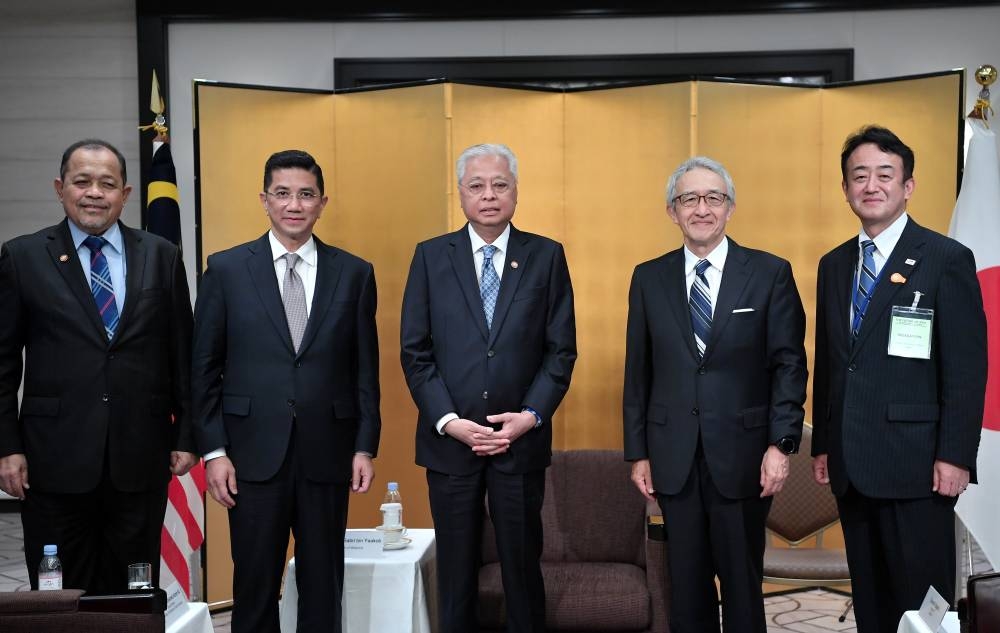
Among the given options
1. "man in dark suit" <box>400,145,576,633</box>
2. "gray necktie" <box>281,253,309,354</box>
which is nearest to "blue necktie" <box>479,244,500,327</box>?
"man in dark suit" <box>400,145,576,633</box>

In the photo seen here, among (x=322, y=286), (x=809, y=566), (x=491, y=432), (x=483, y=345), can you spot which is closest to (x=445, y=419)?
(x=491, y=432)

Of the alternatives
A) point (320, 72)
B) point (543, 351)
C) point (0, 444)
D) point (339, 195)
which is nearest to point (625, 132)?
point (339, 195)

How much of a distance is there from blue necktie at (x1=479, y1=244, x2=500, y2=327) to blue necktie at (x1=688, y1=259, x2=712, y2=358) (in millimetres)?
608

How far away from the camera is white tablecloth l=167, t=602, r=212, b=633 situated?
92.3 inches

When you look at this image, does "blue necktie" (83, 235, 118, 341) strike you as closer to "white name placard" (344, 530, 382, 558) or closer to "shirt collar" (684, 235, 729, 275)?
"white name placard" (344, 530, 382, 558)

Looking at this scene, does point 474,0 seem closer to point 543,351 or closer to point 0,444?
point 543,351

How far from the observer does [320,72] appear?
5895 millimetres

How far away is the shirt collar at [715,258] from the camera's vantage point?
10.1 ft

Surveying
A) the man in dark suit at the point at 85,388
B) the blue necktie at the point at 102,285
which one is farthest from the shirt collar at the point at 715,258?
the blue necktie at the point at 102,285

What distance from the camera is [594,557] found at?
151 inches

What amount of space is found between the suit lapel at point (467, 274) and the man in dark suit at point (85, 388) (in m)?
0.91

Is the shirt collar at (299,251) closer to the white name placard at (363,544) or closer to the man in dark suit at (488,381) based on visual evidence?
the man in dark suit at (488,381)

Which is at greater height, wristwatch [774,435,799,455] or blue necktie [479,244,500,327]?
blue necktie [479,244,500,327]

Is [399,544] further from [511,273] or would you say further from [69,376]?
[69,376]
